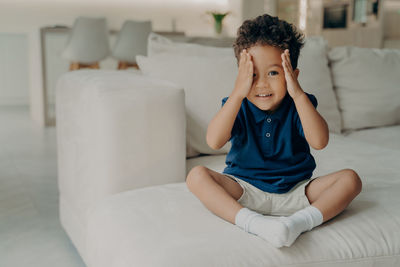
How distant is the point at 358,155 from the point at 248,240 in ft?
2.55

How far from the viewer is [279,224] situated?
37.4 inches

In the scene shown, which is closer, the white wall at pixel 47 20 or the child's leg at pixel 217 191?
the child's leg at pixel 217 191

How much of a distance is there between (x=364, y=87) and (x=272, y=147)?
1.16 metres

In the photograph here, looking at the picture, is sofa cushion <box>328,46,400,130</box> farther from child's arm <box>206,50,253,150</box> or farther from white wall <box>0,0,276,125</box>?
white wall <box>0,0,276,125</box>

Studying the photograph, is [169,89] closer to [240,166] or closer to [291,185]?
[240,166]

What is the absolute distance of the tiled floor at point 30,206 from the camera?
5.50 feet

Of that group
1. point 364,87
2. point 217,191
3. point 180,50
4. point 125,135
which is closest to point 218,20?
point 364,87

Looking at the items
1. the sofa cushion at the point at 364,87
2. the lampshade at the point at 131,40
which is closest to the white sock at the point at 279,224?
the sofa cushion at the point at 364,87

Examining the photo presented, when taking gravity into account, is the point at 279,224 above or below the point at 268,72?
below

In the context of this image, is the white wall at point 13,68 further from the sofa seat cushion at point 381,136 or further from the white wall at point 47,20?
the sofa seat cushion at point 381,136

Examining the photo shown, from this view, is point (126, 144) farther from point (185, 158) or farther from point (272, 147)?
point (272, 147)

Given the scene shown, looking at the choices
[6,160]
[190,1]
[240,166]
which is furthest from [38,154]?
[190,1]

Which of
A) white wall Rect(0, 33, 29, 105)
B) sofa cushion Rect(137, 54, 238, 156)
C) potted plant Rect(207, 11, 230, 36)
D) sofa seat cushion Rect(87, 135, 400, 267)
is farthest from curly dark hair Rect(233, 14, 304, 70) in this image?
white wall Rect(0, 33, 29, 105)

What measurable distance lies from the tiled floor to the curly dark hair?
Result: 0.96 m
